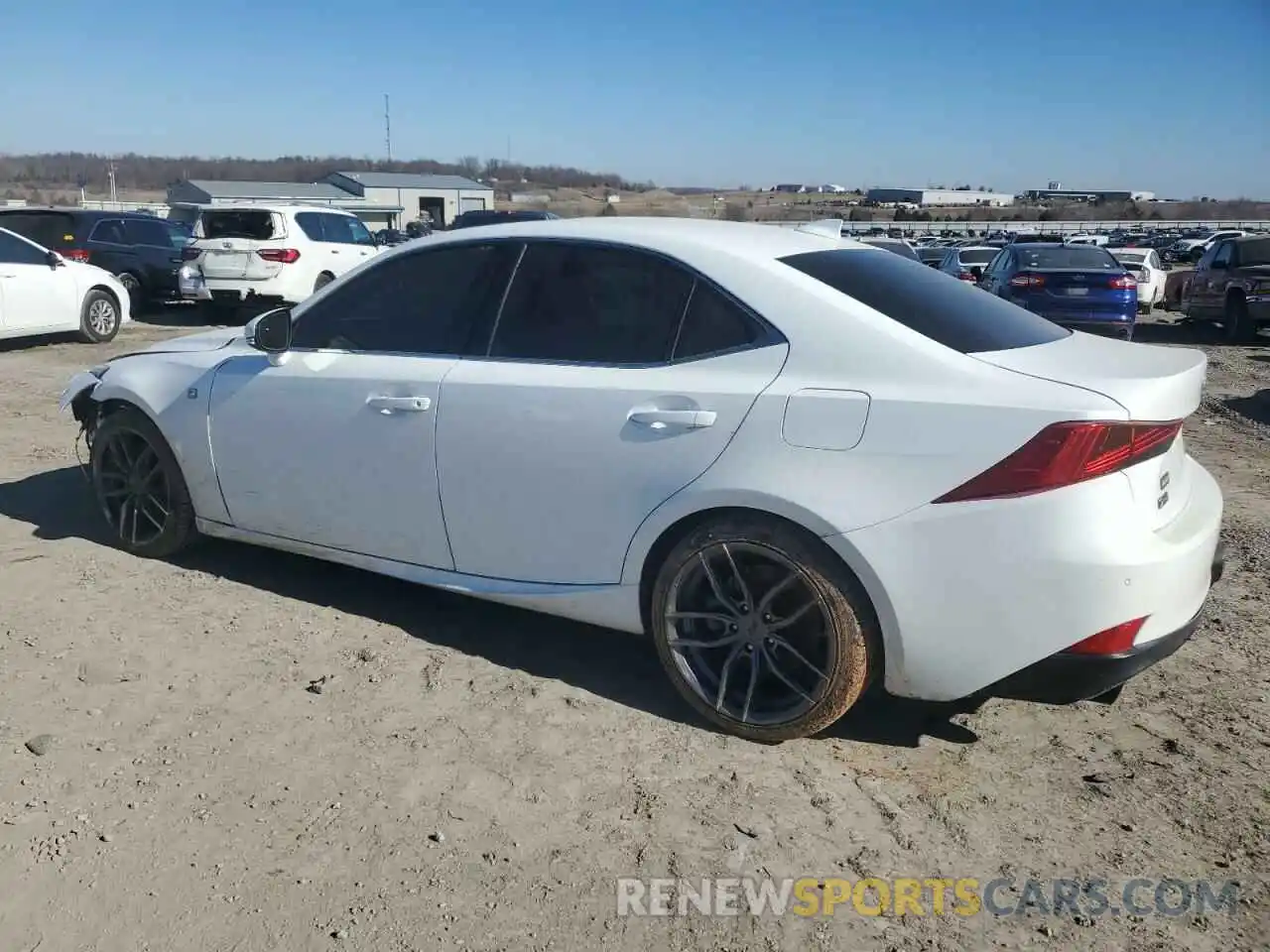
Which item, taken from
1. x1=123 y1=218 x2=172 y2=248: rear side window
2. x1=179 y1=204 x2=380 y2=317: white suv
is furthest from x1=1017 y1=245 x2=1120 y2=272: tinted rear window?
x1=123 y1=218 x2=172 y2=248: rear side window

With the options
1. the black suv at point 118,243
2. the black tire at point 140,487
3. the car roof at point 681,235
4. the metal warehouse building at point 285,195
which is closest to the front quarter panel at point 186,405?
the black tire at point 140,487

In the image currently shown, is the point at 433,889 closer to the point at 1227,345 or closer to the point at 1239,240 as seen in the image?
the point at 1227,345

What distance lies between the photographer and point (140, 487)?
5.07m

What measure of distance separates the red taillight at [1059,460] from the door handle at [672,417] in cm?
82

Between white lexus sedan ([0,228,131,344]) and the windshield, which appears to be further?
the windshield

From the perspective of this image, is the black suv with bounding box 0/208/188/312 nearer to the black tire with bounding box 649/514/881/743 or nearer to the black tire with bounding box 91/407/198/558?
the black tire with bounding box 91/407/198/558

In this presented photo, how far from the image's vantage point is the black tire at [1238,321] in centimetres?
1548

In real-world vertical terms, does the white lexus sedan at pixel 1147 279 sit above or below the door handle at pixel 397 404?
below

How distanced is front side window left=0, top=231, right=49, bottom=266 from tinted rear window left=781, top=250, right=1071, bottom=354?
459 inches

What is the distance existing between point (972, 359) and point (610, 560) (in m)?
1.35

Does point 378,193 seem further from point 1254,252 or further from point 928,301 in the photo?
point 928,301

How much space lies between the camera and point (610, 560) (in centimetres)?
368

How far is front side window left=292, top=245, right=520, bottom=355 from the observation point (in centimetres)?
411

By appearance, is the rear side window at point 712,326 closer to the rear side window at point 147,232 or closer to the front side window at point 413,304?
the front side window at point 413,304
